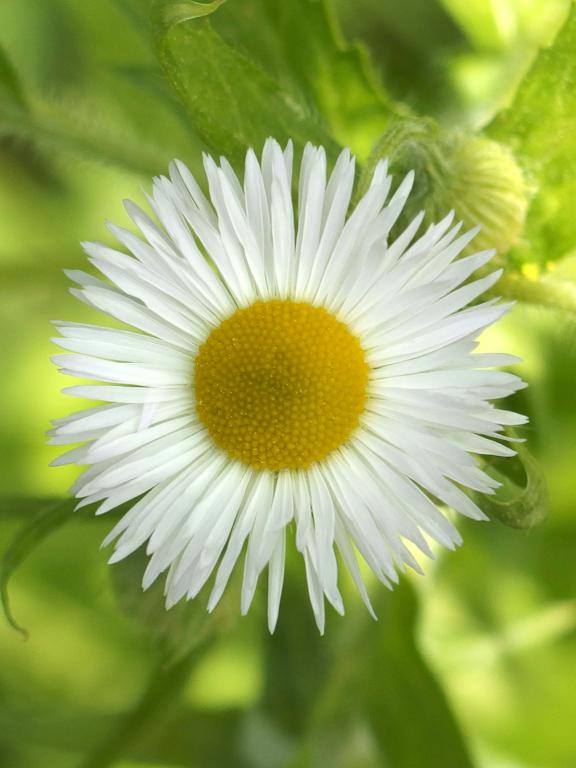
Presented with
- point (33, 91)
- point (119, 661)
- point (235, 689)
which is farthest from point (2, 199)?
point (235, 689)

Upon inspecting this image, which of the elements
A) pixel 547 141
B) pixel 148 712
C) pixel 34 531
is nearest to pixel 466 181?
pixel 547 141

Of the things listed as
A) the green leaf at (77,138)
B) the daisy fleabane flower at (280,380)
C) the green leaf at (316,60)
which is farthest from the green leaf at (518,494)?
the green leaf at (77,138)

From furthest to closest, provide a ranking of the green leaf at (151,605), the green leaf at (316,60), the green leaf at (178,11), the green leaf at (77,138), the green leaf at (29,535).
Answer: the green leaf at (77,138) < the green leaf at (316,60) < the green leaf at (151,605) < the green leaf at (29,535) < the green leaf at (178,11)

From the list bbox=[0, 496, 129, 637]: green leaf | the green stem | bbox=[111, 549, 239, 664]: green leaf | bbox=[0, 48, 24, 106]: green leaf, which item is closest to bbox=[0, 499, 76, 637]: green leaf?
bbox=[0, 496, 129, 637]: green leaf

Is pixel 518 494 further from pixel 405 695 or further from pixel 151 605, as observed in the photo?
pixel 405 695

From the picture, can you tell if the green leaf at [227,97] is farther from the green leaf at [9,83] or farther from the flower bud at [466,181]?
the green leaf at [9,83]
